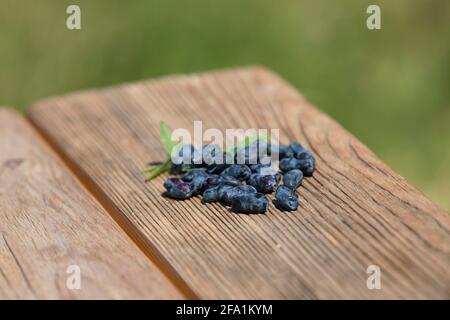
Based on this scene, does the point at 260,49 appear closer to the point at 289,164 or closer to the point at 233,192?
the point at 289,164

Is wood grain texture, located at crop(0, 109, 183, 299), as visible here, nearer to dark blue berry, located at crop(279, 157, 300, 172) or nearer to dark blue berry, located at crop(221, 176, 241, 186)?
dark blue berry, located at crop(221, 176, 241, 186)

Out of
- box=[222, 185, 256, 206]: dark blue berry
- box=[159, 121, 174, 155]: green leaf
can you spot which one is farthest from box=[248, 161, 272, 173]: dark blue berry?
box=[159, 121, 174, 155]: green leaf

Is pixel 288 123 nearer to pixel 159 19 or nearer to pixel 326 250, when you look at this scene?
pixel 326 250

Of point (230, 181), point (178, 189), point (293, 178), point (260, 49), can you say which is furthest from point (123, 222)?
point (260, 49)

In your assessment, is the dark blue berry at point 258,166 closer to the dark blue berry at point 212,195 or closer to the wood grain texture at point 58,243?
the dark blue berry at point 212,195
